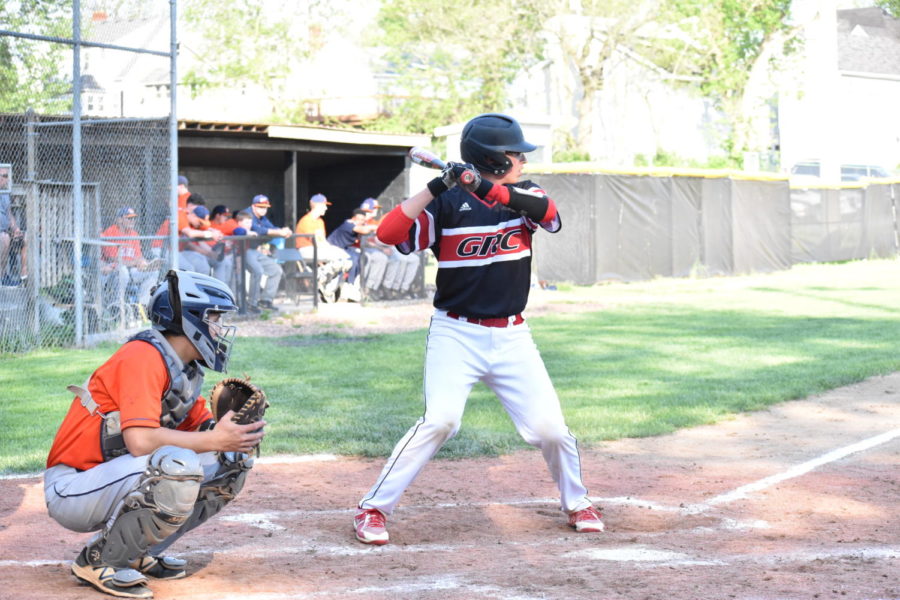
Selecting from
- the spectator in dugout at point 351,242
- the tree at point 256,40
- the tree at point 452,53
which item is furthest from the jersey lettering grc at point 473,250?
the tree at point 256,40

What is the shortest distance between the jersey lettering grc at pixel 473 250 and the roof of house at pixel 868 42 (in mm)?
49498

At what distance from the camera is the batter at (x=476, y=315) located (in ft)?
15.8

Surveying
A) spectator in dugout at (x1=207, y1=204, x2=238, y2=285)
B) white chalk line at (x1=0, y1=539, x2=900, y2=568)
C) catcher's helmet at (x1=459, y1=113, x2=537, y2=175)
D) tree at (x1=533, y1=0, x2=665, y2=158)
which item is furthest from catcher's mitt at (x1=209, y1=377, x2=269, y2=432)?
tree at (x1=533, y1=0, x2=665, y2=158)

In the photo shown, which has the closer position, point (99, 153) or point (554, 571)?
point (554, 571)

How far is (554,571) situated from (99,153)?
33.8 ft

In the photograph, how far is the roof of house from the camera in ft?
169

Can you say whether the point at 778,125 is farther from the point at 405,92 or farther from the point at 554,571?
the point at 554,571

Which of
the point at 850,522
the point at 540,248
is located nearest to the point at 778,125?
the point at 540,248

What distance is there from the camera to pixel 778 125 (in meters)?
50.6

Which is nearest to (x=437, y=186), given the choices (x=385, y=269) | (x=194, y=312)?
(x=194, y=312)

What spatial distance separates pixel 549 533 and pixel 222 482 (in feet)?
5.26

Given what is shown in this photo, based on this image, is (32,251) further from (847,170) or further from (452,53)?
(847,170)

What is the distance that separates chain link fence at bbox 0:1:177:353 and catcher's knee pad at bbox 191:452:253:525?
6.86m

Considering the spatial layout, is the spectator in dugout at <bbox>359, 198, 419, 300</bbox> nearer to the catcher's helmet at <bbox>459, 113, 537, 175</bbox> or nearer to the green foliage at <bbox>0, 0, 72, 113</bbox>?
the green foliage at <bbox>0, 0, 72, 113</bbox>
